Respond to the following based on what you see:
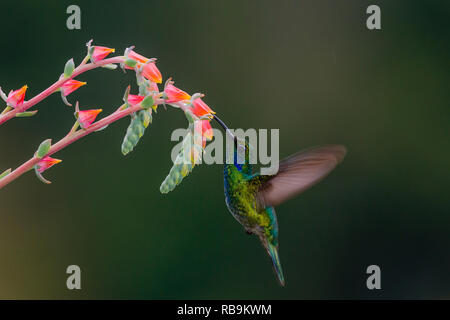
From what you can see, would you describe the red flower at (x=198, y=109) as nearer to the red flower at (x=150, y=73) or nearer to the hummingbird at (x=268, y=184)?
the red flower at (x=150, y=73)

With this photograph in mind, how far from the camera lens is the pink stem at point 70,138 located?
770 millimetres

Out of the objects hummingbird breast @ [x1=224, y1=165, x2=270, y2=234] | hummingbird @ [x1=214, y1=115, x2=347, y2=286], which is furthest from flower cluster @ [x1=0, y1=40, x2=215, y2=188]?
hummingbird breast @ [x1=224, y1=165, x2=270, y2=234]

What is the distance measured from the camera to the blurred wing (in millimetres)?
1115

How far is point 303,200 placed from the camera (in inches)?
124

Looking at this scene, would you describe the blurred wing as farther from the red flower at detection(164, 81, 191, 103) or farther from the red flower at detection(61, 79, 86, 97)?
the red flower at detection(61, 79, 86, 97)

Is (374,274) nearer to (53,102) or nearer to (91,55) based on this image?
(53,102)

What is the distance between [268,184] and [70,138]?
0.56 meters

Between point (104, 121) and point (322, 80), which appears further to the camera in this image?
point (322, 80)

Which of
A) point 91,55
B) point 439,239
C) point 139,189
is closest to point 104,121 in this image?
point 91,55

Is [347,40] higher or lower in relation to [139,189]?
higher

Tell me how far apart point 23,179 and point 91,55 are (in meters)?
2.36

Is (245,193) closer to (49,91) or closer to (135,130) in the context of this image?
(135,130)

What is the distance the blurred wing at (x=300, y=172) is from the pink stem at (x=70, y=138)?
0.38 meters

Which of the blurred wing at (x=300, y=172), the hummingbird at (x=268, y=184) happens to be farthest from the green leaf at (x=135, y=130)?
the blurred wing at (x=300, y=172)
